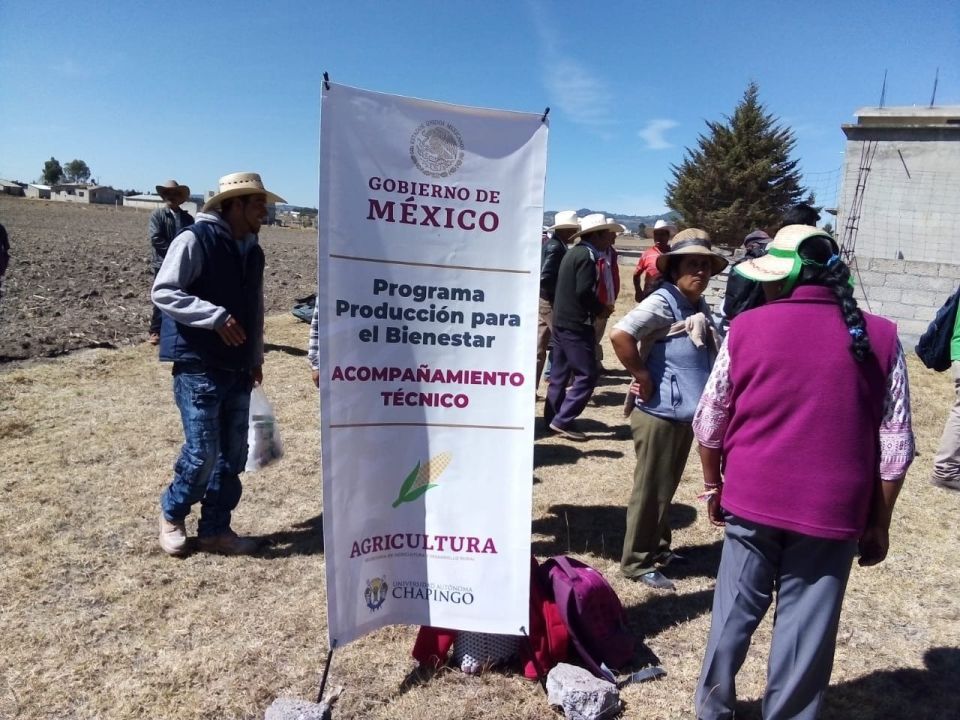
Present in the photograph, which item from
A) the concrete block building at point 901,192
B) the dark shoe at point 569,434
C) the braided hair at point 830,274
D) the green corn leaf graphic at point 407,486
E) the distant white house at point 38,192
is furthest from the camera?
the distant white house at point 38,192

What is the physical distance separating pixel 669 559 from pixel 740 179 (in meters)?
40.6

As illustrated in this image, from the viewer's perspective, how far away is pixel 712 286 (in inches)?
490

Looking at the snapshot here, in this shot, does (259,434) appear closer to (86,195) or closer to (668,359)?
(668,359)

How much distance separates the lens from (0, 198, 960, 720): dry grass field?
2.80 m

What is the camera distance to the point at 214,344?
12.0 ft

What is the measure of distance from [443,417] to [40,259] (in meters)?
19.0

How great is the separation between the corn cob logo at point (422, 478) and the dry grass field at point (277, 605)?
81 cm

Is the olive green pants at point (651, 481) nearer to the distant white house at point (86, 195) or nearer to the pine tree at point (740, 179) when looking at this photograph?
the pine tree at point (740, 179)

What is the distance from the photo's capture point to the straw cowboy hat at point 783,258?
2178 millimetres

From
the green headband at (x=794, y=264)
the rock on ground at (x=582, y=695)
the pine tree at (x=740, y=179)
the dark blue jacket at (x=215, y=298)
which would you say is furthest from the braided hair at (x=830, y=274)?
the pine tree at (x=740, y=179)

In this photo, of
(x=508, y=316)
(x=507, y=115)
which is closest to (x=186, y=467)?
(x=508, y=316)

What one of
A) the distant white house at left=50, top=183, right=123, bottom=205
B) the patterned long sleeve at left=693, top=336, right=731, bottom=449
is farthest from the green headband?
the distant white house at left=50, top=183, right=123, bottom=205

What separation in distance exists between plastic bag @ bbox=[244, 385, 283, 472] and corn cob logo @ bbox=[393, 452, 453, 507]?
5.70 feet

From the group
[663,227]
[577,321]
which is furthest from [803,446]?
[663,227]
